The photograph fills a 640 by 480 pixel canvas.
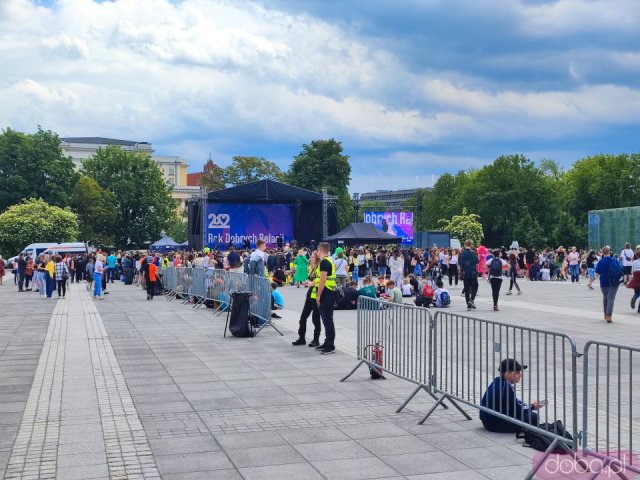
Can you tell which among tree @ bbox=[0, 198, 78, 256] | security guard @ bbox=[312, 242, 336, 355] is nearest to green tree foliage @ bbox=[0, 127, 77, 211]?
tree @ bbox=[0, 198, 78, 256]

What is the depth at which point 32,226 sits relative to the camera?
2554 inches

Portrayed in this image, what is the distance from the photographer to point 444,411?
27.7 ft

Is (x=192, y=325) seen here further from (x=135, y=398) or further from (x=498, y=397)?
(x=498, y=397)

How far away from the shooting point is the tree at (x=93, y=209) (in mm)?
80625

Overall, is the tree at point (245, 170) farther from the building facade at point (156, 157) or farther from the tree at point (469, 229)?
the building facade at point (156, 157)

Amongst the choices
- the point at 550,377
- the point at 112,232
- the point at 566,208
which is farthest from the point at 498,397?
the point at 566,208

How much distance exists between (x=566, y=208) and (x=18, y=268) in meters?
70.3

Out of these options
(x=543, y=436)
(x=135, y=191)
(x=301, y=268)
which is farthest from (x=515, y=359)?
(x=135, y=191)

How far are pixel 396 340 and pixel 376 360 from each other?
0.77 m

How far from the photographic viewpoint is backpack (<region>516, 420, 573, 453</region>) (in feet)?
20.6

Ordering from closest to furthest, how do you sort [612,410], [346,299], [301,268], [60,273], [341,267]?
[612,410] → [346,299] → [341,267] → [60,273] → [301,268]

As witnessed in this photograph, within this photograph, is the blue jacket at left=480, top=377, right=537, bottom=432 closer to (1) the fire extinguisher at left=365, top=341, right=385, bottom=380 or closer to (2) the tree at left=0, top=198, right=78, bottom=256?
(1) the fire extinguisher at left=365, top=341, right=385, bottom=380

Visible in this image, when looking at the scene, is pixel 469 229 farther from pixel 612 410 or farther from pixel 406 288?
pixel 612 410

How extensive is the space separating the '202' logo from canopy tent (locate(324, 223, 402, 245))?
28.1 feet
